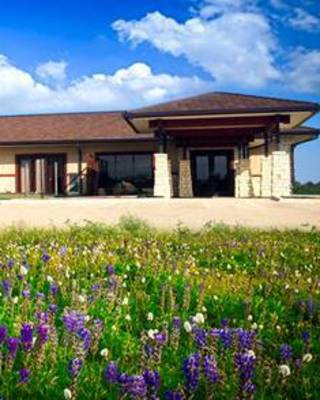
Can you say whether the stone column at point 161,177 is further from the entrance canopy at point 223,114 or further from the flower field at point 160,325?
the flower field at point 160,325

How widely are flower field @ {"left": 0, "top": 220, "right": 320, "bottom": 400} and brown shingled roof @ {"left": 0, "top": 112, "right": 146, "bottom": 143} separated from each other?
22922 mm

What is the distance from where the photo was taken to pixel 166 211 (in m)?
16.6

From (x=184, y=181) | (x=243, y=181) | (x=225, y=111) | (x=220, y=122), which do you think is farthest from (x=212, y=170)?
(x=225, y=111)

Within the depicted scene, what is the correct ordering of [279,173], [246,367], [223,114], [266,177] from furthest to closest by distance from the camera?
[266,177] → [279,173] → [223,114] → [246,367]

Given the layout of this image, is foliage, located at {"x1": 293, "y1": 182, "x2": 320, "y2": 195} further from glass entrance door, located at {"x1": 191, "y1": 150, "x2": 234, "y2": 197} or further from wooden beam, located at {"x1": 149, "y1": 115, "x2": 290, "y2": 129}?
wooden beam, located at {"x1": 149, "y1": 115, "x2": 290, "y2": 129}

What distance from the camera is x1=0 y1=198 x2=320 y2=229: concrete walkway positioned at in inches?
604

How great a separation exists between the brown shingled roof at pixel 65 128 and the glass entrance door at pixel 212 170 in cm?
359

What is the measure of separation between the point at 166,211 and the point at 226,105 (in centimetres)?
559

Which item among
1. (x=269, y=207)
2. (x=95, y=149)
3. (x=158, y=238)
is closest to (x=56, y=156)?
(x=95, y=149)

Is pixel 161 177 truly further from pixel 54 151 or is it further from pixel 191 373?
pixel 191 373

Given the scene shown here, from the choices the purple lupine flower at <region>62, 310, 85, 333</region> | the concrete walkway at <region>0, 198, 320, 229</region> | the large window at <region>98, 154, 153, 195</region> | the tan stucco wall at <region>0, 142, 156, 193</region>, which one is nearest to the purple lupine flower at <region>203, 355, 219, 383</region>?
the purple lupine flower at <region>62, 310, 85, 333</region>

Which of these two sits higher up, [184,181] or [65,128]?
[65,128]

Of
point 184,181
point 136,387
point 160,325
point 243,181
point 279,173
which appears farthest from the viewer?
point 184,181

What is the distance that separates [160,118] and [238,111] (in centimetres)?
271
